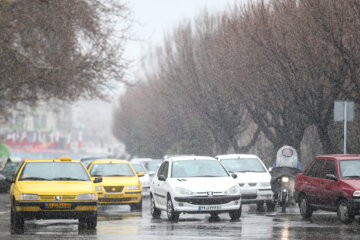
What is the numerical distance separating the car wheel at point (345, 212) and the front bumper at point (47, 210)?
545cm

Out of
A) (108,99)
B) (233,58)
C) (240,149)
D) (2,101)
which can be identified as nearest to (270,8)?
(233,58)

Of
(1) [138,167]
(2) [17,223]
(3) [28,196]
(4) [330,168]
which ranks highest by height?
(4) [330,168]

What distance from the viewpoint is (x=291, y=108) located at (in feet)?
136

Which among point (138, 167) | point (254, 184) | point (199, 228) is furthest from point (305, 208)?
point (138, 167)

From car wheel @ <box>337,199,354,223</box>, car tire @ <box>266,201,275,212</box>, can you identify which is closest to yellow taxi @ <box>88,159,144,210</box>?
car tire @ <box>266,201,275,212</box>

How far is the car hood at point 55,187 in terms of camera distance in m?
17.4

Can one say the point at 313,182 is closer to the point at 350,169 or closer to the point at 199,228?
the point at 350,169

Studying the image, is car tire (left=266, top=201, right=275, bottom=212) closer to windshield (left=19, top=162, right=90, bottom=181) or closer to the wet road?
the wet road

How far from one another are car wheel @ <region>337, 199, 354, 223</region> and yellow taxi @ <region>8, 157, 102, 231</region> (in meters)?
5.33

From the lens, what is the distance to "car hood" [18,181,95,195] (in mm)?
17375

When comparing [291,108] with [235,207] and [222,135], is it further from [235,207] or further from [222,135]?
[235,207]

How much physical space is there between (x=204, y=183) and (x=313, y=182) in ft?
8.59

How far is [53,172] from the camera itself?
61.0 ft

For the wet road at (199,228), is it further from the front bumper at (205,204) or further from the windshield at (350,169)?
the windshield at (350,169)
